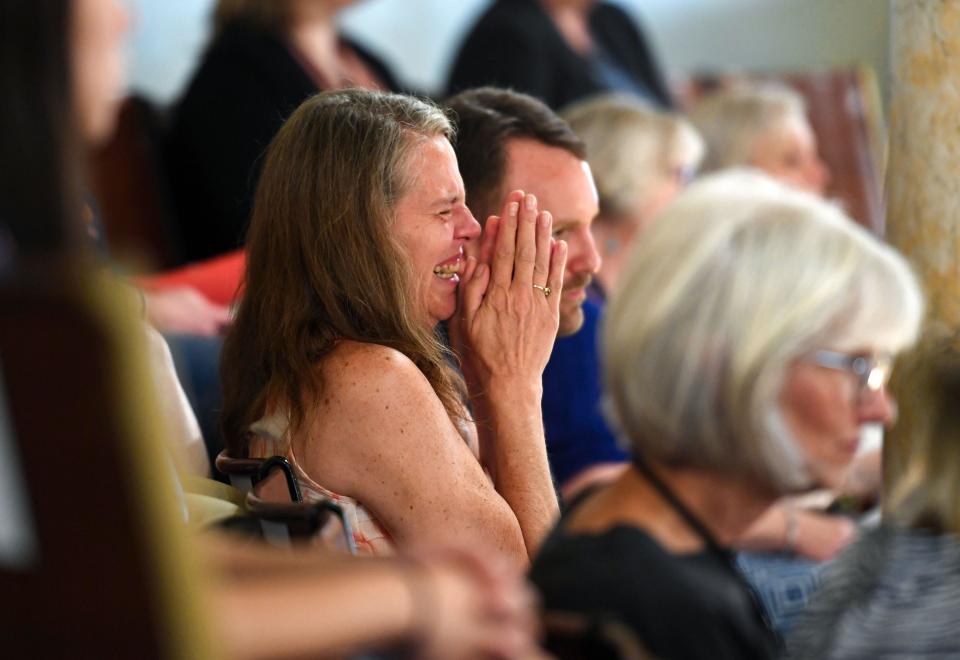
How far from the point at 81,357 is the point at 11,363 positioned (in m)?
0.05

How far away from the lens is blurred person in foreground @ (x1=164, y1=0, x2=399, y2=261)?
3.48 meters

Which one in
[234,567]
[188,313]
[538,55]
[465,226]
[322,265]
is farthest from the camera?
[538,55]

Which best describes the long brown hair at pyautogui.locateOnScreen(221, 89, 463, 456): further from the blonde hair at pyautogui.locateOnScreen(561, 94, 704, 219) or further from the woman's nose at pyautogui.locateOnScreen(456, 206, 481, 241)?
the blonde hair at pyautogui.locateOnScreen(561, 94, 704, 219)

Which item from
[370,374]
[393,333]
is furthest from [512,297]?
[370,374]

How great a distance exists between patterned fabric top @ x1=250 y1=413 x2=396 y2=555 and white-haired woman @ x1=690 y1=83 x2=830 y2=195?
2.74 m

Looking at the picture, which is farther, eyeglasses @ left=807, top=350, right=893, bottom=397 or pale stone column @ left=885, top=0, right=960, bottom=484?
pale stone column @ left=885, top=0, right=960, bottom=484

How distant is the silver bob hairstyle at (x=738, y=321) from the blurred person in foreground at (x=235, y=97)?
2167mm

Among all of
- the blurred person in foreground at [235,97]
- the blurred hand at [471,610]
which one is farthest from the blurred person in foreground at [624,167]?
the blurred hand at [471,610]

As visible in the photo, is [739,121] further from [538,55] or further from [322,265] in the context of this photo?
[322,265]

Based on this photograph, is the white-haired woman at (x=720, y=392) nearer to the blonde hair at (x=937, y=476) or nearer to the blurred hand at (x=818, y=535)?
the blonde hair at (x=937, y=476)

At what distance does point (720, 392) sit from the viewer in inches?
51.3

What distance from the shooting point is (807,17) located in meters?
6.34

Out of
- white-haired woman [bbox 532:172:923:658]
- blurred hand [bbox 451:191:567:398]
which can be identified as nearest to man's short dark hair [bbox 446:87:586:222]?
blurred hand [bbox 451:191:567:398]

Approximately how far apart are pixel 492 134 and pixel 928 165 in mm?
677
